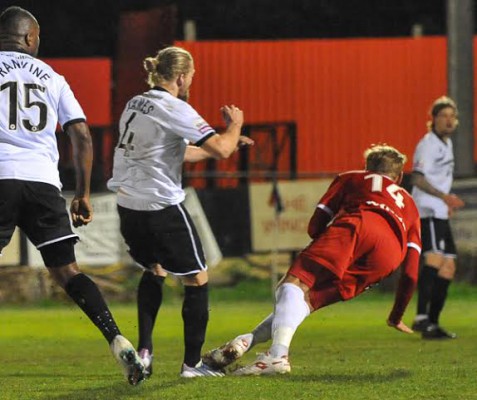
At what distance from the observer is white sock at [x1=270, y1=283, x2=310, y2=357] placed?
27.8 feet

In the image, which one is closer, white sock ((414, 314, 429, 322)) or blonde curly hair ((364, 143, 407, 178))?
blonde curly hair ((364, 143, 407, 178))

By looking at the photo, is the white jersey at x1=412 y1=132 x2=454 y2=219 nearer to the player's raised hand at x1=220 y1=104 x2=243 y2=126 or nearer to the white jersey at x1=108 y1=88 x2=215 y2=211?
the white jersey at x1=108 y1=88 x2=215 y2=211

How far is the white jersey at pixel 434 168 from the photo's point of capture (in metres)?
12.7

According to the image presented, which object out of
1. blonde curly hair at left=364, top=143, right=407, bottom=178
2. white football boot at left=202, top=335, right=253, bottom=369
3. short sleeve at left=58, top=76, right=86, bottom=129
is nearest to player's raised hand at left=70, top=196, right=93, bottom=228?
short sleeve at left=58, top=76, right=86, bottom=129

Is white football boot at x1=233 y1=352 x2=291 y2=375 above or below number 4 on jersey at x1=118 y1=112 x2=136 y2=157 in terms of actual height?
below

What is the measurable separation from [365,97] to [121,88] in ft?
14.2

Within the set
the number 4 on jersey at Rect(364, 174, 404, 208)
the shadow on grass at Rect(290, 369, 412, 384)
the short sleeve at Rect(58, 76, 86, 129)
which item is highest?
the short sleeve at Rect(58, 76, 86, 129)

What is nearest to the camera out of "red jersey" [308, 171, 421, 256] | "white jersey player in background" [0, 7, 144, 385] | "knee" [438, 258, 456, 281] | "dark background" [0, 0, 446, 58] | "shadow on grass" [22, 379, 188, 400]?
"shadow on grass" [22, 379, 188, 400]

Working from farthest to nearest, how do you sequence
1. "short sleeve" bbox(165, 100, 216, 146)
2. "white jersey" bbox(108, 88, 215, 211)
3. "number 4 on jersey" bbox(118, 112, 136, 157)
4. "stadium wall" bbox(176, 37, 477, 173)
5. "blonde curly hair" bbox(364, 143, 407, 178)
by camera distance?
"stadium wall" bbox(176, 37, 477, 173)
"blonde curly hair" bbox(364, 143, 407, 178)
"number 4 on jersey" bbox(118, 112, 136, 157)
"white jersey" bbox(108, 88, 215, 211)
"short sleeve" bbox(165, 100, 216, 146)

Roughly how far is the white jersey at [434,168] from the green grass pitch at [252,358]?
1.07 m

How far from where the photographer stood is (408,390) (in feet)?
26.3

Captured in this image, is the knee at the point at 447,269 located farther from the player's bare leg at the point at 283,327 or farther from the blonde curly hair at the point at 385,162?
the player's bare leg at the point at 283,327

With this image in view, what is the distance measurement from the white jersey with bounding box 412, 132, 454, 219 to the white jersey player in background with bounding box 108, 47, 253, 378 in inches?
164

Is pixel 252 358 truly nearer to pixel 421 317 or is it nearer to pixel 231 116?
pixel 421 317
